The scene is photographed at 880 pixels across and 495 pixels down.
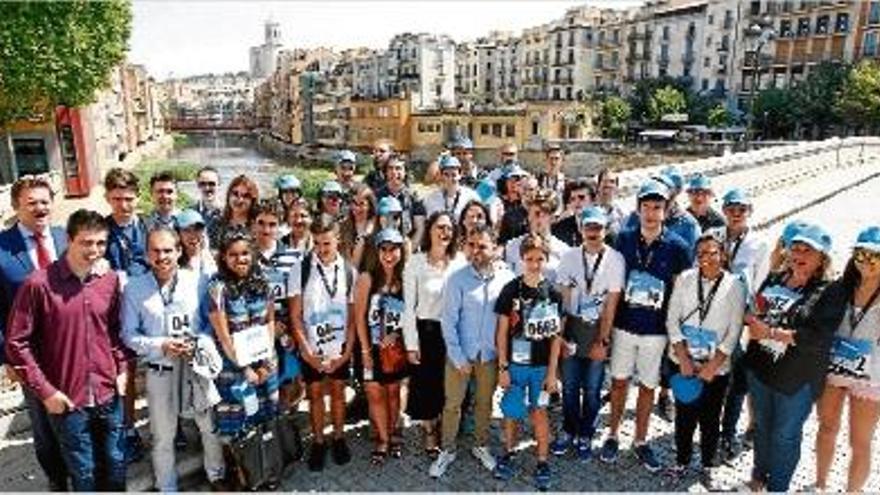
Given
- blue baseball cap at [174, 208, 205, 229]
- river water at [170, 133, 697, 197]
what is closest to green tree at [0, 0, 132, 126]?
A: river water at [170, 133, 697, 197]

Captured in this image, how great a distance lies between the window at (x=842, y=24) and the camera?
5762 cm

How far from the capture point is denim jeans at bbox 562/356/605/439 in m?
5.62

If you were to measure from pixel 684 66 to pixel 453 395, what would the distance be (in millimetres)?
74007

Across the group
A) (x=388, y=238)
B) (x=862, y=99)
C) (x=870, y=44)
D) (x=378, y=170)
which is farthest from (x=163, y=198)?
(x=870, y=44)

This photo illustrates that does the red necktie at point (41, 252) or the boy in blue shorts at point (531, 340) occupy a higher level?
the red necktie at point (41, 252)

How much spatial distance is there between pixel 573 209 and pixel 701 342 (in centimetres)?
190

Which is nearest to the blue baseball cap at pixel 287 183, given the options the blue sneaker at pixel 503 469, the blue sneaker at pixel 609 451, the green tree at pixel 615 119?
the blue sneaker at pixel 503 469

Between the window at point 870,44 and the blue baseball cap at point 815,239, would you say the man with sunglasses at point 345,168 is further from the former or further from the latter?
the window at point 870,44

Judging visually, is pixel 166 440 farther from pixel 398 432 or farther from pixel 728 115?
pixel 728 115

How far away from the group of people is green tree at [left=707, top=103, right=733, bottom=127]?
5628cm

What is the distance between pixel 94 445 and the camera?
15.1ft

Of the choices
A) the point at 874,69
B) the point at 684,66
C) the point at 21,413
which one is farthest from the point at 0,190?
the point at 684,66

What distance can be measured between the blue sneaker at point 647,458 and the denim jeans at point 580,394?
418mm

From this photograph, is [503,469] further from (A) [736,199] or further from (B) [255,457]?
(A) [736,199]
